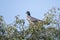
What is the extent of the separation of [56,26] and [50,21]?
30cm

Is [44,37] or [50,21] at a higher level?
[50,21]

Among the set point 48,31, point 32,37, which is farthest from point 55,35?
point 32,37

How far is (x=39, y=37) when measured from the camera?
765cm

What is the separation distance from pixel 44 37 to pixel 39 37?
Answer: 22 centimetres

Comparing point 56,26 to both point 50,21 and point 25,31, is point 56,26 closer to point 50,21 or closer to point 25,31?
point 50,21

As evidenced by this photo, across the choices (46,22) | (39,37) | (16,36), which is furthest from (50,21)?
(16,36)

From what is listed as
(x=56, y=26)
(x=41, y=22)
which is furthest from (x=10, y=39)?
(x=56, y=26)

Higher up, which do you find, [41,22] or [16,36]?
[41,22]

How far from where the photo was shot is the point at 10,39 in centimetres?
762

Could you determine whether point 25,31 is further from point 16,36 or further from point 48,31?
point 48,31

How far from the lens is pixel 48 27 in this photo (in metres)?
7.86

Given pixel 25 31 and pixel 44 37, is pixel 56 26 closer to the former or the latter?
pixel 44 37

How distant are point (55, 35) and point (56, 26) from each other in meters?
0.36

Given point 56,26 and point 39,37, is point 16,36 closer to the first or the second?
point 39,37
